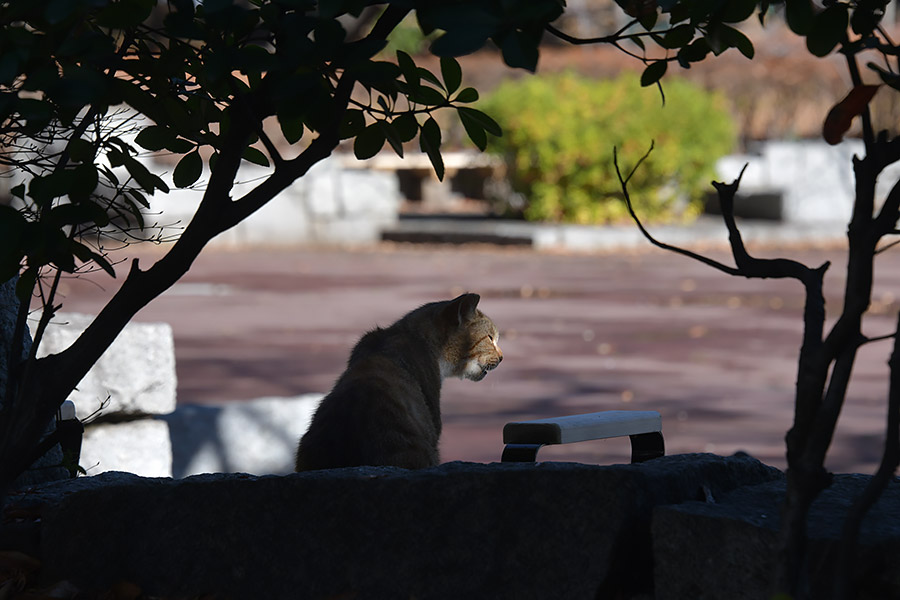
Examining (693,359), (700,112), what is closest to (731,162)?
(700,112)

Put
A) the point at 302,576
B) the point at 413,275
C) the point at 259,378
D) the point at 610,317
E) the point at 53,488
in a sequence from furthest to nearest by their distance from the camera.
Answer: the point at 413,275
the point at 610,317
the point at 259,378
the point at 53,488
the point at 302,576

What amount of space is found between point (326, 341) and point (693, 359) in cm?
339

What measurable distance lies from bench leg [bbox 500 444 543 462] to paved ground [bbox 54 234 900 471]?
3.32 meters

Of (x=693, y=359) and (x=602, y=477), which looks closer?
(x=602, y=477)

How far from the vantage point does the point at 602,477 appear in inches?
97.3

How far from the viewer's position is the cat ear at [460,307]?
185 inches

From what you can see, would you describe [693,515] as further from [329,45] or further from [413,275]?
[413,275]

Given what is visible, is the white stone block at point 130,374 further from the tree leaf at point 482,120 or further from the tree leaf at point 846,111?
the tree leaf at point 846,111

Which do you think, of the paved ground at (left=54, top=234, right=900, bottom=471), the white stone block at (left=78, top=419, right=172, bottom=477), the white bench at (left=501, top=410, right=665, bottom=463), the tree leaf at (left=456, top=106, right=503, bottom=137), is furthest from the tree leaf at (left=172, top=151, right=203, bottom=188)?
the paved ground at (left=54, top=234, right=900, bottom=471)

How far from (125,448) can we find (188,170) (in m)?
2.72

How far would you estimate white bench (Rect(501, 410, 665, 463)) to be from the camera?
113 inches

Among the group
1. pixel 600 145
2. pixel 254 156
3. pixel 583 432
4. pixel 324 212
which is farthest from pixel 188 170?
pixel 324 212

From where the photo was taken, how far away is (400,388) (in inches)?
155

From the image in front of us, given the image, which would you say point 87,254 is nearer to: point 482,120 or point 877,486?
point 482,120
